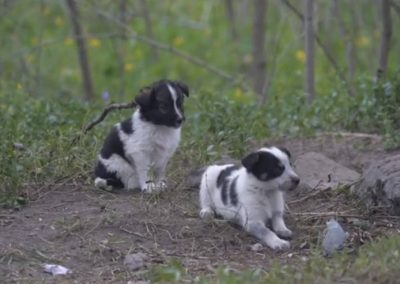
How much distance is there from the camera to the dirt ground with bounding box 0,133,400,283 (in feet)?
23.3

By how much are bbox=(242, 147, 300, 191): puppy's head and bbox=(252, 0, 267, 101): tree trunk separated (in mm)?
6465

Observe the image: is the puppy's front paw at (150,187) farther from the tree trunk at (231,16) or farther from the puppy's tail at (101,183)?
the tree trunk at (231,16)

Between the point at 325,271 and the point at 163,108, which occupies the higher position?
the point at 163,108

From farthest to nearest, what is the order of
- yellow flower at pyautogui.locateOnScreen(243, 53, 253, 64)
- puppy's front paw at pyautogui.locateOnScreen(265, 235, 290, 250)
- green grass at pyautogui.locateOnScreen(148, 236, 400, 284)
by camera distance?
yellow flower at pyautogui.locateOnScreen(243, 53, 253, 64) < puppy's front paw at pyautogui.locateOnScreen(265, 235, 290, 250) < green grass at pyautogui.locateOnScreen(148, 236, 400, 284)

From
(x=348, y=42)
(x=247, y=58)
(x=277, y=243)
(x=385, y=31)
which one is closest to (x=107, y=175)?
(x=277, y=243)

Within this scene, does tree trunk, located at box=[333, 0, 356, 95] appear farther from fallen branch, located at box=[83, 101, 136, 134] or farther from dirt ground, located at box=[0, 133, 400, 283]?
dirt ground, located at box=[0, 133, 400, 283]

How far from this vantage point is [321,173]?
29.5ft

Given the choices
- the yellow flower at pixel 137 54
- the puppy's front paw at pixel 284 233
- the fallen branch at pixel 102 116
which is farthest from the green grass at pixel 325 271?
the yellow flower at pixel 137 54

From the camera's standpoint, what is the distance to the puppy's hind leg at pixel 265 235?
24.2 ft

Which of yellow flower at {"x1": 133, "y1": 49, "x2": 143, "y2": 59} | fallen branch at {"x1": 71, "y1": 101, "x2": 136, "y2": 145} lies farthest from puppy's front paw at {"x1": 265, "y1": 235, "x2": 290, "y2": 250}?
yellow flower at {"x1": 133, "y1": 49, "x2": 143, "y2": 59}

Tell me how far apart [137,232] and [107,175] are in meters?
1.11

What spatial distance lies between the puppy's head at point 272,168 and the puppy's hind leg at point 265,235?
303mm

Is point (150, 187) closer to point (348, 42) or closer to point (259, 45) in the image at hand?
point (348, 42)

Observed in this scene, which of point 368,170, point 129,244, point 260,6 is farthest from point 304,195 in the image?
point 260,6
